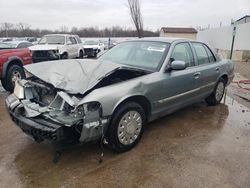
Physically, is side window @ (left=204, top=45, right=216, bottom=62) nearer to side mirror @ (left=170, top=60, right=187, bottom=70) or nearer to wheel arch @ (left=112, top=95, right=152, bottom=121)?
side mirror @ (left=170, top=60, right=187, bottom=70)

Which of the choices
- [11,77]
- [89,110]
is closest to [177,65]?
[89,110]

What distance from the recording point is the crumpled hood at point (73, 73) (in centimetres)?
330

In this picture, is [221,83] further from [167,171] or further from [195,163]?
[167,171]

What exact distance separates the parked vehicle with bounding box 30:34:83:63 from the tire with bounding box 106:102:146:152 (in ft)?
28.9

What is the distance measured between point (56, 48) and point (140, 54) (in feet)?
29.0

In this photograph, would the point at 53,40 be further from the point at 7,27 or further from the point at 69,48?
the point at 7,27

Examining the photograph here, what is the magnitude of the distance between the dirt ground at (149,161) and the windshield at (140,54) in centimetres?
120

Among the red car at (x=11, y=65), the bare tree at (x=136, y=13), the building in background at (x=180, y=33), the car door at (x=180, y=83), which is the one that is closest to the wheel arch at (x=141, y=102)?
the car door at (x=180, y=83)

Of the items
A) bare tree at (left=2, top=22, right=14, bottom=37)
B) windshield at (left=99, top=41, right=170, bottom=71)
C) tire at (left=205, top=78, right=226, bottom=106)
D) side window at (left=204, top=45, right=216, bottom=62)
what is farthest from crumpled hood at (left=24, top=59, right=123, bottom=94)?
bare tree at (left=2, top=22, right=14, bottom=37)

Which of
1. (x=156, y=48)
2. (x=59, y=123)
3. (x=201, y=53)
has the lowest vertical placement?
(x=59, y=123)

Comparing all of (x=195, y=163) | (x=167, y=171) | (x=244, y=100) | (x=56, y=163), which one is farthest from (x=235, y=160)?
(x=244, y=100)

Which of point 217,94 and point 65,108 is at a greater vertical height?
point 65,108

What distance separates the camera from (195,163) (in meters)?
3.41

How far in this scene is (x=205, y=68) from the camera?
17.0ft
